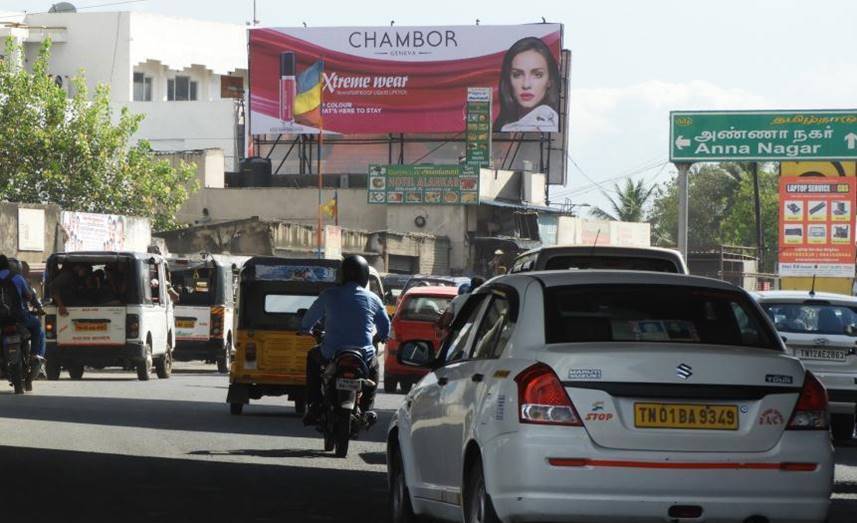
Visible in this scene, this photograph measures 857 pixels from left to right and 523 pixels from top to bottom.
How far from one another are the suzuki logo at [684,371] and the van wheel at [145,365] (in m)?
25.0

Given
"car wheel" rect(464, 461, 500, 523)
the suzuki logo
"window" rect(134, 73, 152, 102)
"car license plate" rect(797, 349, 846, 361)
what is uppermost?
"window" rect(134, 73, 152, 102)

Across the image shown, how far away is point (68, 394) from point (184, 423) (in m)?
6.66

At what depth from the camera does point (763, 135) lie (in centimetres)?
5459

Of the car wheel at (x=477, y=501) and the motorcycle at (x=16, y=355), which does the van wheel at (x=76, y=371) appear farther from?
the car wheel at (x=477, y=501)

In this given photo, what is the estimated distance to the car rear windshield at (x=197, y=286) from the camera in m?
40.2

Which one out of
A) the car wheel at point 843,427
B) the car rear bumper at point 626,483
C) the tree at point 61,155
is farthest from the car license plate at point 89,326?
the tree at point 61,155

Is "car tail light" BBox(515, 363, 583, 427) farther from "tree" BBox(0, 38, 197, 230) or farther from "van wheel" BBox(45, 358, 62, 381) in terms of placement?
"tree" BBox(0, 38, 197, 230)

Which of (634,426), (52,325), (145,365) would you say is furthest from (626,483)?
(145,365)

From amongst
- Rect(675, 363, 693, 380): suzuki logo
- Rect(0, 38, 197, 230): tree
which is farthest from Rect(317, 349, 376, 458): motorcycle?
Rect(0, 38, 197, 230): tree

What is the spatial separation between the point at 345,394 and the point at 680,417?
7837mm

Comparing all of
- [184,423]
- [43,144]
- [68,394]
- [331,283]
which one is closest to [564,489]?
[184,423]

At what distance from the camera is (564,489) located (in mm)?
8578

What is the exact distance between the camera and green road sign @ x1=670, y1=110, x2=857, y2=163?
2122 inches

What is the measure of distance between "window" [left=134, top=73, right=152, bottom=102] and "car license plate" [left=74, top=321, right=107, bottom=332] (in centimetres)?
9063
